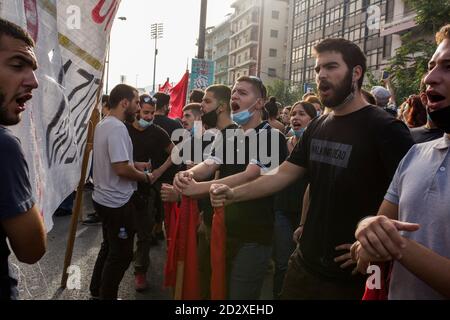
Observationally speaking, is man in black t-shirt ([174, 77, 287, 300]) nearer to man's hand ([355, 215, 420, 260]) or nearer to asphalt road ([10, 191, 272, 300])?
asphalt road ([10, 191, 272, 300])

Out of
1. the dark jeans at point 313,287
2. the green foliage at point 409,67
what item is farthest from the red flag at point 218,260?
the green foliage at point 409,67

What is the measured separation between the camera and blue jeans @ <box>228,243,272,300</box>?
2781mm

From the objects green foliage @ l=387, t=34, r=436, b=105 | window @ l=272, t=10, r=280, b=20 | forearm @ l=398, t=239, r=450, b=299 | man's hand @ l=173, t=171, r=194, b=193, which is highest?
window @ l=272, t=10, r=280, b=20

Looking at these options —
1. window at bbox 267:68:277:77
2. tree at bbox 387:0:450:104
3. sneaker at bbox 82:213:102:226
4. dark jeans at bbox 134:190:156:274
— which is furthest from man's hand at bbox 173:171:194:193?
window at bbox 267:68:277:77

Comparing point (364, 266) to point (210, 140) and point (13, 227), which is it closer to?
point (13, 227)

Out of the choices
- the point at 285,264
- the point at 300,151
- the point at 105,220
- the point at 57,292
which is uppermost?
the point at 300,151

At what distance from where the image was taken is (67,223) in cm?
675

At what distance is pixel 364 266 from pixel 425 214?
287mm

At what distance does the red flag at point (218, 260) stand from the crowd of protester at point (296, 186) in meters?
0.13

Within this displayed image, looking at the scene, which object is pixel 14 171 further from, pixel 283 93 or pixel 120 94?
pixel 283 93

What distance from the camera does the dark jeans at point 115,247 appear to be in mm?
3586

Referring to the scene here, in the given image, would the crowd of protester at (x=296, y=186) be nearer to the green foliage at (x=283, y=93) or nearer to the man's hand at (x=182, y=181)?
the man's hand at (x=182, y=181)

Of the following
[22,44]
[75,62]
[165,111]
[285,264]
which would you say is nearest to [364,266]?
[22,44]

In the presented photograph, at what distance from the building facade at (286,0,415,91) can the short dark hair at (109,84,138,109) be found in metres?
18.0
